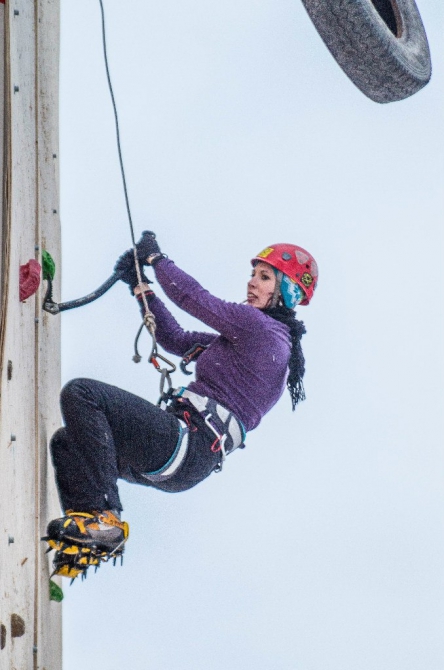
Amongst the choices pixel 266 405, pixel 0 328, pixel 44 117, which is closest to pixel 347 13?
pixel 44 117

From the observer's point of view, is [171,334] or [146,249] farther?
[171,334]

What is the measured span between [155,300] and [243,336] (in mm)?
433

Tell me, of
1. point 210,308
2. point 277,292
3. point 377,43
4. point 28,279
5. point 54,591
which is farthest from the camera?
point 377,43

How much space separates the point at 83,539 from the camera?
324 cm

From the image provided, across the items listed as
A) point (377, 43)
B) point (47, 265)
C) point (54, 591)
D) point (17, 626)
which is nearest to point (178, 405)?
point (47, 265)

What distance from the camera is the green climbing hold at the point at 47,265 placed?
3773 millimetres

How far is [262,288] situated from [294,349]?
0.76 ft

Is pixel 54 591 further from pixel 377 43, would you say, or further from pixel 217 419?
pixel 377 43

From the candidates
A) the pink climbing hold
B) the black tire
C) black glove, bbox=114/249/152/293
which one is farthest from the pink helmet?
the black tire

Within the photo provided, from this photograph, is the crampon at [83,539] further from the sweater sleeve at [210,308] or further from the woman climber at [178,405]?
the sweater sleeve at [210,308]

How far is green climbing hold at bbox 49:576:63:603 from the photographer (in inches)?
148

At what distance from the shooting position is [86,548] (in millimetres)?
3254

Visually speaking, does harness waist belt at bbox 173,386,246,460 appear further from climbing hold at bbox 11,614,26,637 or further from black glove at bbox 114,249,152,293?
climbing hold at bbox 11,614,26,637

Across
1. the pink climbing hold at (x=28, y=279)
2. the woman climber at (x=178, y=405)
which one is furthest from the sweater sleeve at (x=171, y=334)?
the pink climbing hold at (x=28, y=279)
